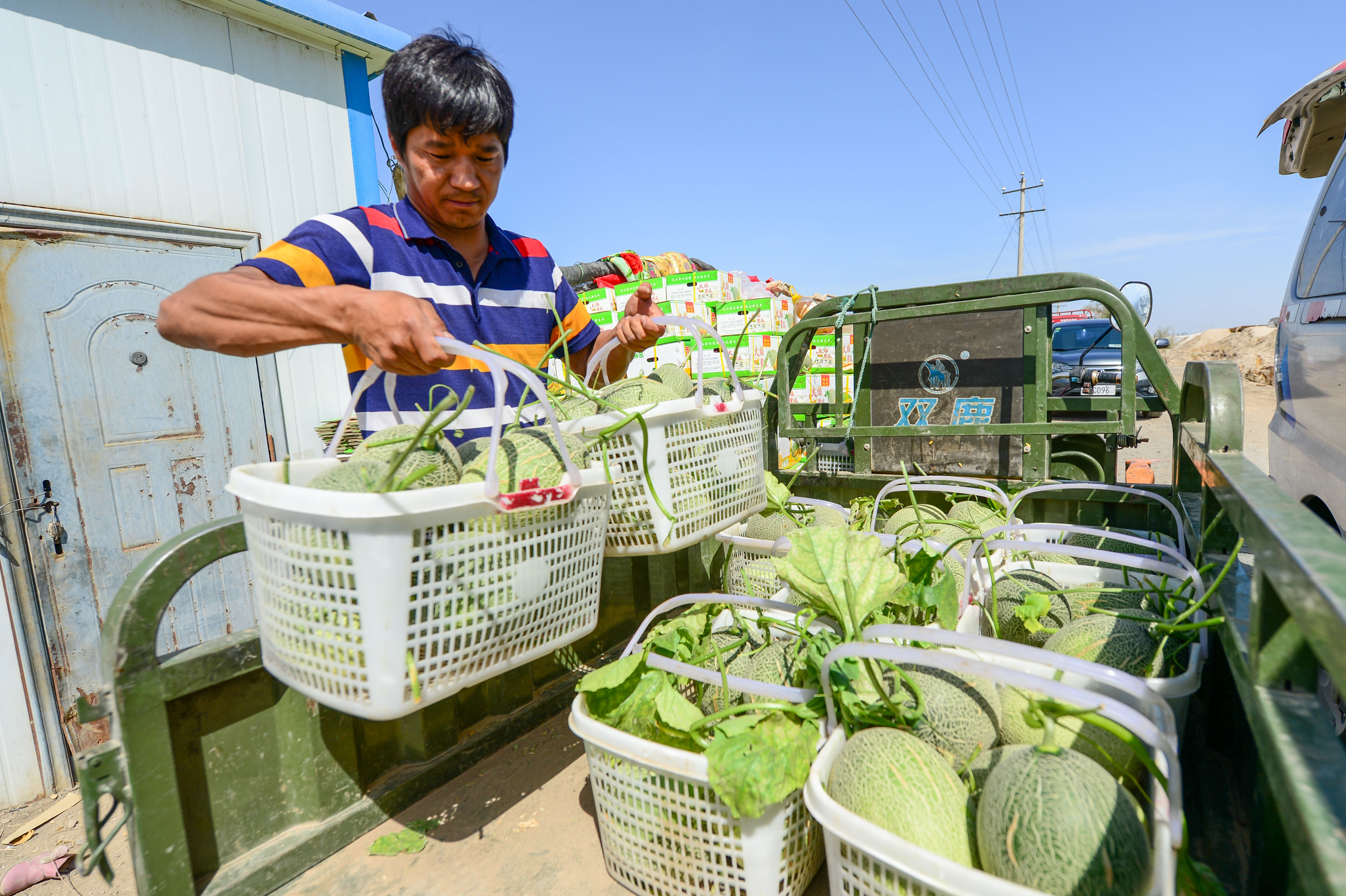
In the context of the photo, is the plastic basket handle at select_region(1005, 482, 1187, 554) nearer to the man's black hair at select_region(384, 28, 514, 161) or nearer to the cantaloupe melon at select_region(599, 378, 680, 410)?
the cantaloupe melon at select_region(599, 378, 680, 410)

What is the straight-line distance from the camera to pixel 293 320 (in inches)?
52.7

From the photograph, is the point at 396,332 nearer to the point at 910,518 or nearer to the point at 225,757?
the point at 225,757

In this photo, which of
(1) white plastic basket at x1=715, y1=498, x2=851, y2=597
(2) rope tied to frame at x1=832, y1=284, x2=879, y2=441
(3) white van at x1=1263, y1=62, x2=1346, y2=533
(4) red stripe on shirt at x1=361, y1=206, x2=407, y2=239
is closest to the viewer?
(4) red stripe on shirt at x1=361, y1=206, x2=407, y2=239

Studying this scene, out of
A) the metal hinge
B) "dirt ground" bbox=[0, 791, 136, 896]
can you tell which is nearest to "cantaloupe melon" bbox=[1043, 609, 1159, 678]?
the metal hinge

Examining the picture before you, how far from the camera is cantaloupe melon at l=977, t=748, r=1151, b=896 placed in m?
0.98

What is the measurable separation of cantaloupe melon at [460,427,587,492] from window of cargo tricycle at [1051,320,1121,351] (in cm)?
1080

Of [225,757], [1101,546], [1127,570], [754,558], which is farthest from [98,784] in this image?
[1101,546]

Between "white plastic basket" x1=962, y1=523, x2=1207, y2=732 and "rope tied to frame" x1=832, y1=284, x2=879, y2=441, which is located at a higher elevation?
"rope tied to frame" x1=832, y1=284, x2=879, y2=441

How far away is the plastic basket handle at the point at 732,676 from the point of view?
137 centimetres

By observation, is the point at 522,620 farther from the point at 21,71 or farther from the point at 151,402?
the point at 21,71

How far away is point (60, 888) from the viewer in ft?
9.14

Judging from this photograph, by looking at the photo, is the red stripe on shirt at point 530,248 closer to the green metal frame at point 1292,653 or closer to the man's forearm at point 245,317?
the man's forearm at point 245,317

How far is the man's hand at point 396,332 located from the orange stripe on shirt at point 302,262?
1.50 ft

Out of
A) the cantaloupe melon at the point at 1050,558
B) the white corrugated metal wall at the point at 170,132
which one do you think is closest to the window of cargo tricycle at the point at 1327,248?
the cantaloupe melon at the point at 1050,558
